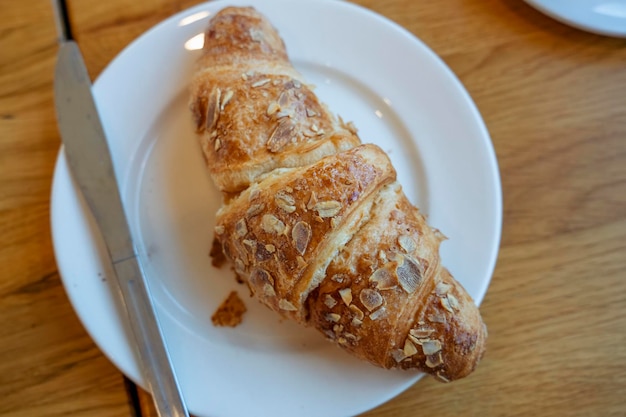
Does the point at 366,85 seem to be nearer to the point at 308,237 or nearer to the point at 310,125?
the point at 310,125

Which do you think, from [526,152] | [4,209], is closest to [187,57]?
[4,209]

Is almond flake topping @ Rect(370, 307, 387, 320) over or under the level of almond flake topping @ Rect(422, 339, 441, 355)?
over

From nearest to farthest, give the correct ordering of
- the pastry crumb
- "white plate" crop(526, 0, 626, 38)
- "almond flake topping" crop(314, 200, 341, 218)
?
"almond flake topping" crop(314, 200, 341, 218) < the pastry crumb < "white plate" crop(526, 0, 626, 38)

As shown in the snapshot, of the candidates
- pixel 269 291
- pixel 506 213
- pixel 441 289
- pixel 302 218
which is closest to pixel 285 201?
pixel 302 218

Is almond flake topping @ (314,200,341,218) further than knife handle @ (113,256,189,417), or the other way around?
knife handle @ (113,256,189,417)

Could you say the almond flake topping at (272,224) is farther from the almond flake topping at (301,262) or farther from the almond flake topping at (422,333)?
the almond flake topping at (422,333)

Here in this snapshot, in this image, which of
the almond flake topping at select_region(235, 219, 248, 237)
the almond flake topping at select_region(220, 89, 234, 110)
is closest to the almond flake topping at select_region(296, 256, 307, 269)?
the almond flake topping at select_region(235, 219, 248, 237)

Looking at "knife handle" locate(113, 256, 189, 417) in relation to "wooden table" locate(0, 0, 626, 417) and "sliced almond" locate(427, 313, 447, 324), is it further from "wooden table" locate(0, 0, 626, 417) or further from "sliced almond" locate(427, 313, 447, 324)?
"sliced almond" locate(427, 313, 447, 324)

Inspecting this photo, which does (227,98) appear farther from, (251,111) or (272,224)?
(272,224)
